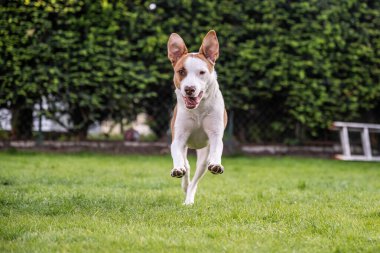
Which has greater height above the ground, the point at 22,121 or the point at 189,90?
the point at 22,121

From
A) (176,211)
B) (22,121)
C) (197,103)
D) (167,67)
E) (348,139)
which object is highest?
(167,67)

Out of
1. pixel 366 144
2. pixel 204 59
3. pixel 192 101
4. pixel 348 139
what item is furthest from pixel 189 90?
pixel 348 139

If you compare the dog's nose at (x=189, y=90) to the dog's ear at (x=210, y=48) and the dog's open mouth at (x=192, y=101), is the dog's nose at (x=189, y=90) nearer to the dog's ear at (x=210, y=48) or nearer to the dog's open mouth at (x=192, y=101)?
the dog's open mouth at (x=192, y=101)

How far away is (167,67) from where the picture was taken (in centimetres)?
1048

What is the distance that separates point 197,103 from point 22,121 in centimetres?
653

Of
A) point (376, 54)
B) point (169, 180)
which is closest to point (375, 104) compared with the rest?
point (376, 54)

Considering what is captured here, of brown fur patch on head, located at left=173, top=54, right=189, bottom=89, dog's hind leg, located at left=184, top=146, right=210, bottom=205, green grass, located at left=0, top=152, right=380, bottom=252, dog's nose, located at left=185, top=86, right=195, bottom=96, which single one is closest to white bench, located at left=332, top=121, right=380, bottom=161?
green grass, located at left=0, top=152, right=380, bottom=252

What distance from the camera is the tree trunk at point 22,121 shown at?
10169mm

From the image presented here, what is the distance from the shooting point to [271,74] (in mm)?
10633

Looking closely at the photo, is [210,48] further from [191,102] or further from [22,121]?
[22,121]

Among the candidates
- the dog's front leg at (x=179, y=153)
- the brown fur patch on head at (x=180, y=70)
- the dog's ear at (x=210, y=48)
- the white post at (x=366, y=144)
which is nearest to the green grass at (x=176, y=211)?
the dog's front leg at (x=179, y=153)

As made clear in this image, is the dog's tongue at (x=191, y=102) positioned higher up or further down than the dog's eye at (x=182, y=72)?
Answer: further down

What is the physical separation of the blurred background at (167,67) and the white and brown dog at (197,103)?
5474 millimetres

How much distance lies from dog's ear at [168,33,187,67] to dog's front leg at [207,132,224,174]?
70 centimetres
